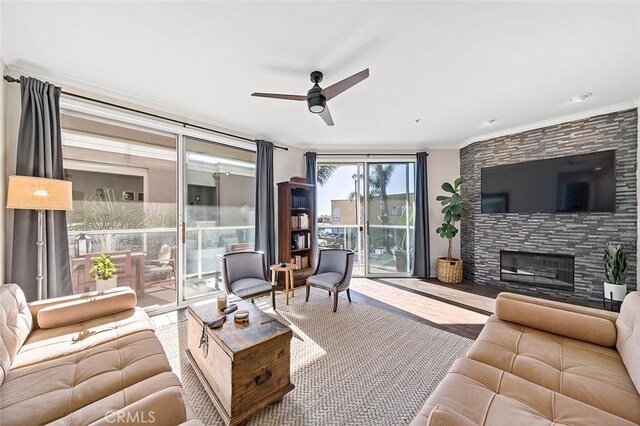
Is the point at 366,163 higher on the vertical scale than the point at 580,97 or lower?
lower

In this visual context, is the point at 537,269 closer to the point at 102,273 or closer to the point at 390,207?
the point at 390,207

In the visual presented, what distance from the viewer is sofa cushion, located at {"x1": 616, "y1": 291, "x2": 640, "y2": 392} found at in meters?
1.20

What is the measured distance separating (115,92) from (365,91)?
268 cm

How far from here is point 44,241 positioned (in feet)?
7.34

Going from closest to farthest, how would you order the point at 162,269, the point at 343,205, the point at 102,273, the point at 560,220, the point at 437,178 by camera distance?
the point at 102,273 → the point at 162,269 → the point at 560,220 → the point at 437,178 → the point at 343,205

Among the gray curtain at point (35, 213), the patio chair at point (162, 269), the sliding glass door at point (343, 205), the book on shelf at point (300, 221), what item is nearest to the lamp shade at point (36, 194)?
the gray curtain at point (35, 213)

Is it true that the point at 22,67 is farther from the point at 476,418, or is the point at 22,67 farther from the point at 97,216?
the point at 476,418

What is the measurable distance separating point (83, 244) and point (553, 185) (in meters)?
6.08

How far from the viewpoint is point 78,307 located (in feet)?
6.07

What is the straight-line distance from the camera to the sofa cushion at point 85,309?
1747 millimetres

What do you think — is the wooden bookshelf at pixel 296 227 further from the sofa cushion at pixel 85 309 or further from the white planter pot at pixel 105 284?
the sofa cushion at pixel 85 309

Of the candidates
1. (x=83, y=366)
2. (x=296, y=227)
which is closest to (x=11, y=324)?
(x=83, y=366)

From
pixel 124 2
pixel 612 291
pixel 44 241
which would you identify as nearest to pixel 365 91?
pixel 124 2

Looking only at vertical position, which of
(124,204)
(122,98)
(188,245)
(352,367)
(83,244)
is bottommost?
(352,367)
